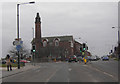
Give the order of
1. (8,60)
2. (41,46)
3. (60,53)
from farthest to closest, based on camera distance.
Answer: (41,46)
(60,53)
(8,60)

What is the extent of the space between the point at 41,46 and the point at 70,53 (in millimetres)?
13124

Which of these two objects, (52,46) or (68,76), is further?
(52,46)

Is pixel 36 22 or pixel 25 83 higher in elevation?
pixel 36 22

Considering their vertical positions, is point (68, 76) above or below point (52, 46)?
below

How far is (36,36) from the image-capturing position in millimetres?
90000

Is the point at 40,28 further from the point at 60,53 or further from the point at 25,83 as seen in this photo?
the point at 25,83

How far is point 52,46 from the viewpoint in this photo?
91.5 meters

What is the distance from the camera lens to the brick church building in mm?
88062

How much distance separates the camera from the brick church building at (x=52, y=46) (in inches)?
3467

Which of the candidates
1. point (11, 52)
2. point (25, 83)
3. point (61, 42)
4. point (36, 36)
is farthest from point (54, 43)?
point (25, 83)

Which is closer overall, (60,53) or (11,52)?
(60,53)

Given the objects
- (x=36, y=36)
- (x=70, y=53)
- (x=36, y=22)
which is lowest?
(x=70, y=53)

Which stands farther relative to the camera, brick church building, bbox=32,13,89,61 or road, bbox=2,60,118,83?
brick church building, bbox=32,13,89,61

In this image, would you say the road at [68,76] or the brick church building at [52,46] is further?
the brick church building at [52,46]
